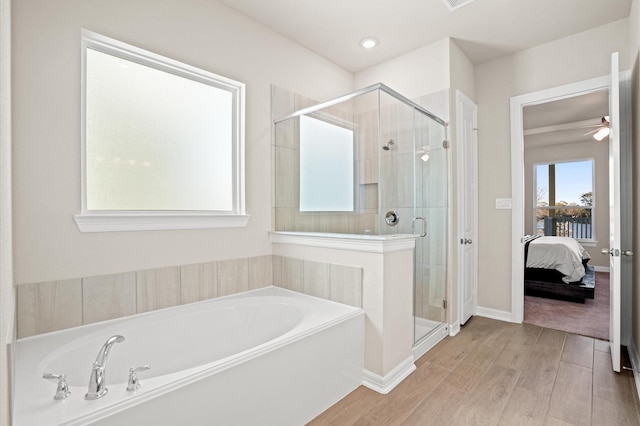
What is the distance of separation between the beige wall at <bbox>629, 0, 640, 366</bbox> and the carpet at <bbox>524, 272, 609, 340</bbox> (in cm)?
52

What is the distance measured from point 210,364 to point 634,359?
280cm

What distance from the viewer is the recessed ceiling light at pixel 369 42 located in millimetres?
2930

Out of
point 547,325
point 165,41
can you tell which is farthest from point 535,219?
point 165,41

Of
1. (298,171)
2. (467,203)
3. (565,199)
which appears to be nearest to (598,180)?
(565,199)

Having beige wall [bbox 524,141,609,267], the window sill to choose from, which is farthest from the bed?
the window sill

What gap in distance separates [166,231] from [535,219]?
706 centimetres

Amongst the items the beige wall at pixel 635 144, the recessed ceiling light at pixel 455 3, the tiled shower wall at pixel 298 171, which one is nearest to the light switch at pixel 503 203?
the beige wall at pixel 635 144

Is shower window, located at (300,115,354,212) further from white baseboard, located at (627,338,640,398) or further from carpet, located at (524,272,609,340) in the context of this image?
carpet, located at (524,272,609,340)

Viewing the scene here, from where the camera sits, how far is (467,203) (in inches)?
126

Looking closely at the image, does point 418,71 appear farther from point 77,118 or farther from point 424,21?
point 77,118

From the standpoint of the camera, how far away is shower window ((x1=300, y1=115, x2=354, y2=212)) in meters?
2.71

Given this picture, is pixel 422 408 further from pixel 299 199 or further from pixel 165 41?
pixel 165 41

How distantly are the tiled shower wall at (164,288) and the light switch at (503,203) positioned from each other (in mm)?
1993

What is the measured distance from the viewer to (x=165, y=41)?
2117 mm
